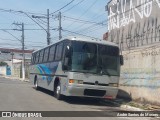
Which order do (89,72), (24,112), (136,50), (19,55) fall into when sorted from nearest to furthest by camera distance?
(24,112), (89,72), (136,50), (19,55)

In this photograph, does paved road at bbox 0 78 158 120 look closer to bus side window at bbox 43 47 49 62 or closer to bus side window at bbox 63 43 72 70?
bus side window at bbox 63 43 72 70

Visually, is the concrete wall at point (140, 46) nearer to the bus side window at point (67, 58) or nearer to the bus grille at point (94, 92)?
the bus grille at point (94, 92)

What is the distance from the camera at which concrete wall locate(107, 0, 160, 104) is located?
58.7 ft

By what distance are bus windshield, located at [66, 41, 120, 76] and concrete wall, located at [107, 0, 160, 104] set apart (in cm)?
164

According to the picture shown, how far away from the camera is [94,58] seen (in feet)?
57.4

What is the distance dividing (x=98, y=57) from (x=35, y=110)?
4899 mm

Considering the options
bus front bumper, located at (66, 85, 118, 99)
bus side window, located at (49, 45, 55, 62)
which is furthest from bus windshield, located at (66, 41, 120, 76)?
bus side window, located at (49, 45, 55, 62)

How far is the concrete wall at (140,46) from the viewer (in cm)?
1791

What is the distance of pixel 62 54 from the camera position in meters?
18.7

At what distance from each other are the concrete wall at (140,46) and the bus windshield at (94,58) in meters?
1.64

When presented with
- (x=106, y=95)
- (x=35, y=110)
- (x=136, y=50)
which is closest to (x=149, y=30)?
(x=136, y=50)

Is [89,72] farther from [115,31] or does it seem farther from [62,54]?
[115,31]

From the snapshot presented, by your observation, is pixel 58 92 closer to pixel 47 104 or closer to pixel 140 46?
pixel 47 104

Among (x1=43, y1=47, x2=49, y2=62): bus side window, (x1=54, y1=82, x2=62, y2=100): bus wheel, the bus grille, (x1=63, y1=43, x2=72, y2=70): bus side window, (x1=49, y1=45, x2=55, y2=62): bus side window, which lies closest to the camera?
(x1=63, y1=43, x2=72, y2=70): bus side window
